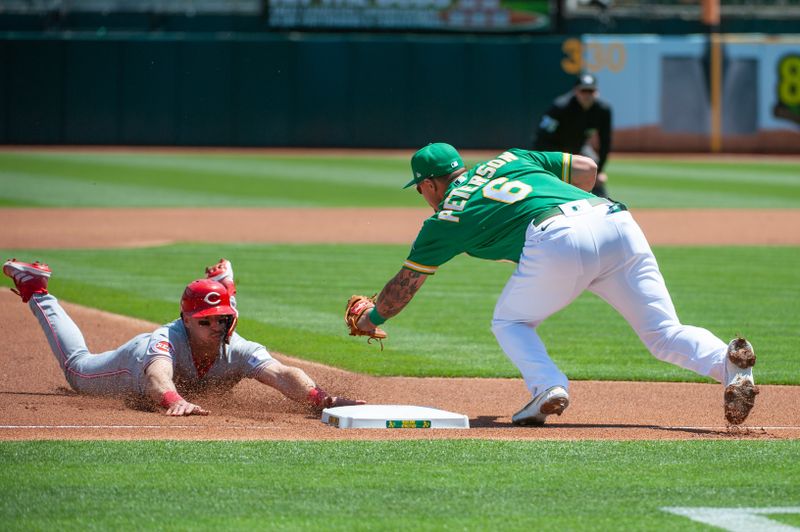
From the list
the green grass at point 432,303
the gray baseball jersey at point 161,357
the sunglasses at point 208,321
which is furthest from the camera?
the green grass at point 432,303

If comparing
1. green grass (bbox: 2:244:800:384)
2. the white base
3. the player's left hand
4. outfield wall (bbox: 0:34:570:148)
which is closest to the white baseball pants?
the white base

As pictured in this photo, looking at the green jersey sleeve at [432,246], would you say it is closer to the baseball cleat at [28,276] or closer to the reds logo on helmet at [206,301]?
the reds logo on helmet at [206,301]

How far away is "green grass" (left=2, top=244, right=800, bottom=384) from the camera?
26.4 feet

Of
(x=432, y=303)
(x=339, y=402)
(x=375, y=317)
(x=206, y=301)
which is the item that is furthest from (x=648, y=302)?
(x=432, y=303)

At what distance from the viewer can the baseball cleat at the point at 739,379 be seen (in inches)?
215

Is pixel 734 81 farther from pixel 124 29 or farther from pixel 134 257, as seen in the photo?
pixel 134 257

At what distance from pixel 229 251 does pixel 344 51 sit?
14.8 meters

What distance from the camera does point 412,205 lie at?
20031mm

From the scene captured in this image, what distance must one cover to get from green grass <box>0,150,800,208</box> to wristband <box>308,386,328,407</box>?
13472mm

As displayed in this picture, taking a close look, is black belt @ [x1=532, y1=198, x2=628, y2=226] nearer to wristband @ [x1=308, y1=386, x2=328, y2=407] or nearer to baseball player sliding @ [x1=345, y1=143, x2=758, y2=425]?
baseball player sliding @ [x1=345, y1=143, x2=758, y2=425]

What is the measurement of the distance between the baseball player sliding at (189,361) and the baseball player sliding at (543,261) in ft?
2.44

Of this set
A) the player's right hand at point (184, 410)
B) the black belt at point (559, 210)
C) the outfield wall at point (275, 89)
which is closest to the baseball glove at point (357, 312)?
the player's right hand at point (184, 410)

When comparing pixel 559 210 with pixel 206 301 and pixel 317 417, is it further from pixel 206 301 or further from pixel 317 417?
pixel 206 301

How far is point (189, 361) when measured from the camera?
6.31m
